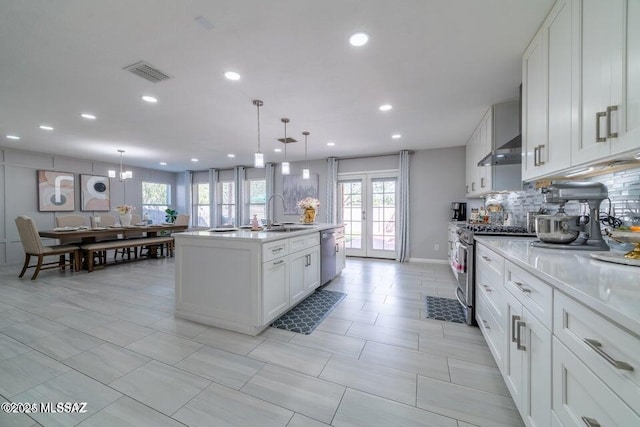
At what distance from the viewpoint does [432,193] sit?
5.35 meters

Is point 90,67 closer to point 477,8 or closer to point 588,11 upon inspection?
point 477,8

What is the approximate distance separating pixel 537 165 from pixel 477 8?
3.85ft

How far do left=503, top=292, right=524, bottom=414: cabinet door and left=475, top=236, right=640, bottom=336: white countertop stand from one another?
0.86ft

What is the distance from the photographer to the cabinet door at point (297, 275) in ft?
9.00

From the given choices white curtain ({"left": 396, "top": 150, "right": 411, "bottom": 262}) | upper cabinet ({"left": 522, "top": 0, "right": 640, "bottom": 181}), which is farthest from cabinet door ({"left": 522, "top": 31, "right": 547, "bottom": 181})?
white curtain ({"left": 396, "top": 150, "right": 411, "bottom": 262})

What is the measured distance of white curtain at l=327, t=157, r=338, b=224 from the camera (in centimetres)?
607

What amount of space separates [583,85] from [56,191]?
29.1 ft

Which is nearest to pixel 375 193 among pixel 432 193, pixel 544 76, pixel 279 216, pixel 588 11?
pixel 432 193

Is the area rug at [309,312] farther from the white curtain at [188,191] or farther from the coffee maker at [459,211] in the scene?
the white curtain at [188,191]

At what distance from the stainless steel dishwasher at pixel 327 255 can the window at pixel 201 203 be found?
5.80 meters

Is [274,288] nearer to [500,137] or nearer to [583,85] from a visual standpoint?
[583,85]

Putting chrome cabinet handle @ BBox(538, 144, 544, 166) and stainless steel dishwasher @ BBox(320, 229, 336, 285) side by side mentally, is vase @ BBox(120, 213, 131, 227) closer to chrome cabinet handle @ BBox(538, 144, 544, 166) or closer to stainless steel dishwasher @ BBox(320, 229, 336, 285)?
stainless steel dishwasher @ BBox(320, 229, 336, 285)

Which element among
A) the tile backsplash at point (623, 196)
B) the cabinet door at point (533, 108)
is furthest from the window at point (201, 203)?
the tile backsplash at point (623, 196)

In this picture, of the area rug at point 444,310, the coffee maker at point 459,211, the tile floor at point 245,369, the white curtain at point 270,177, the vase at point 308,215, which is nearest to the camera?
the tile floor at point 245,369
